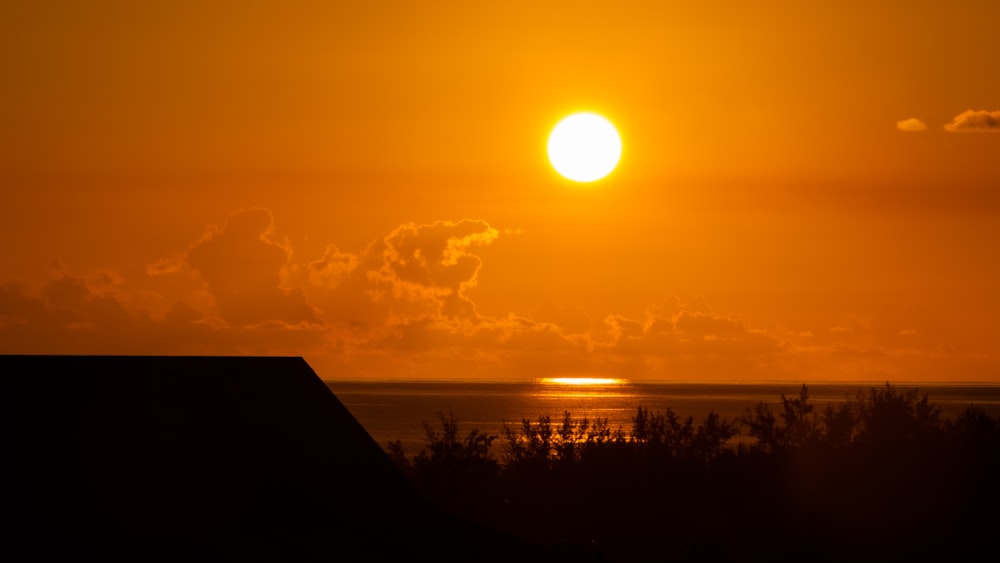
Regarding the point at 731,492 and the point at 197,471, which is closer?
the point at 197,471

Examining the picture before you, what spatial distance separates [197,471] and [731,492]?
86.7ft

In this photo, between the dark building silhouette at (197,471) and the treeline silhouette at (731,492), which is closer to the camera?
the dark building silhouette at (197,471)

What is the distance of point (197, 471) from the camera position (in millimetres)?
20938

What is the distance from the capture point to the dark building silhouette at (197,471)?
19406 mm

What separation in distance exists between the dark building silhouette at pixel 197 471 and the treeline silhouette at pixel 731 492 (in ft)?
54.5

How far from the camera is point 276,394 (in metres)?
23.3

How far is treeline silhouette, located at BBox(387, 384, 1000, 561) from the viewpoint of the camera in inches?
1608

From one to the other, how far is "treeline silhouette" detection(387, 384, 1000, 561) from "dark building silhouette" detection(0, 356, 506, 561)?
16.6 metres

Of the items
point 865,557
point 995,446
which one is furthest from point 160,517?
point 995,446

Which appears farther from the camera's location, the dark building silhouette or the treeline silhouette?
the treeline silhouette

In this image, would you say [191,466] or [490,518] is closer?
[191,466]

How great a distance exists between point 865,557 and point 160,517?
90.2 feet

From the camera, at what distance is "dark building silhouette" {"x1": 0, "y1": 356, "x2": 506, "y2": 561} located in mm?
19406

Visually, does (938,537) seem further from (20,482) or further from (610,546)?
(20,482)
